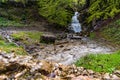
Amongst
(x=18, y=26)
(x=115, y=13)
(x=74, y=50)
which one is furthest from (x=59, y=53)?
(x=18, y=26)

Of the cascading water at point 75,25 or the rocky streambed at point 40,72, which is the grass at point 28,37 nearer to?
the cascading water at point 75,25

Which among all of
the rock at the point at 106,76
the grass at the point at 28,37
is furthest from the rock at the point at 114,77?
the grass at the point at 28,37

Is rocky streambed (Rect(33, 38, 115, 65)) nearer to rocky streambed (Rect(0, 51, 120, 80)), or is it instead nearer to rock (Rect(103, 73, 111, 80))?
rocky streambed (Rect(0, 51, 120, 80))

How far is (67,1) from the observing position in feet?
128

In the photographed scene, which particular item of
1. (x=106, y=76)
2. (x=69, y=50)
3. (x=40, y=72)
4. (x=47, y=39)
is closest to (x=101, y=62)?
(x=106, y=76)

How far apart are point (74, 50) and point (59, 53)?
1.51 m

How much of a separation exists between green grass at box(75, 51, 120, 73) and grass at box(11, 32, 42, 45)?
11.1 meters

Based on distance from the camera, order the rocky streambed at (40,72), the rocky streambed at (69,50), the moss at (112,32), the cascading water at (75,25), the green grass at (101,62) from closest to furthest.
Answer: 1. the rocky streambed at (40,72)
2. the green grass at (101,62)
3. the rocky streambed at (69,50)
4. the moss at (112,32)
5. the cascading water at (75,25)

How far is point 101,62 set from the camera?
795 inches

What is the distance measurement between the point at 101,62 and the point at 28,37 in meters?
14.6

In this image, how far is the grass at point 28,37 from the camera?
3141cm

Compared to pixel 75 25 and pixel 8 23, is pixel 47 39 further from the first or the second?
pixel 8 23

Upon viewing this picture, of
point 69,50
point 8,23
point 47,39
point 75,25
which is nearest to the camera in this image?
point 69,50

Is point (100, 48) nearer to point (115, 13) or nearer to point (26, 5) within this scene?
point (115, 13)
